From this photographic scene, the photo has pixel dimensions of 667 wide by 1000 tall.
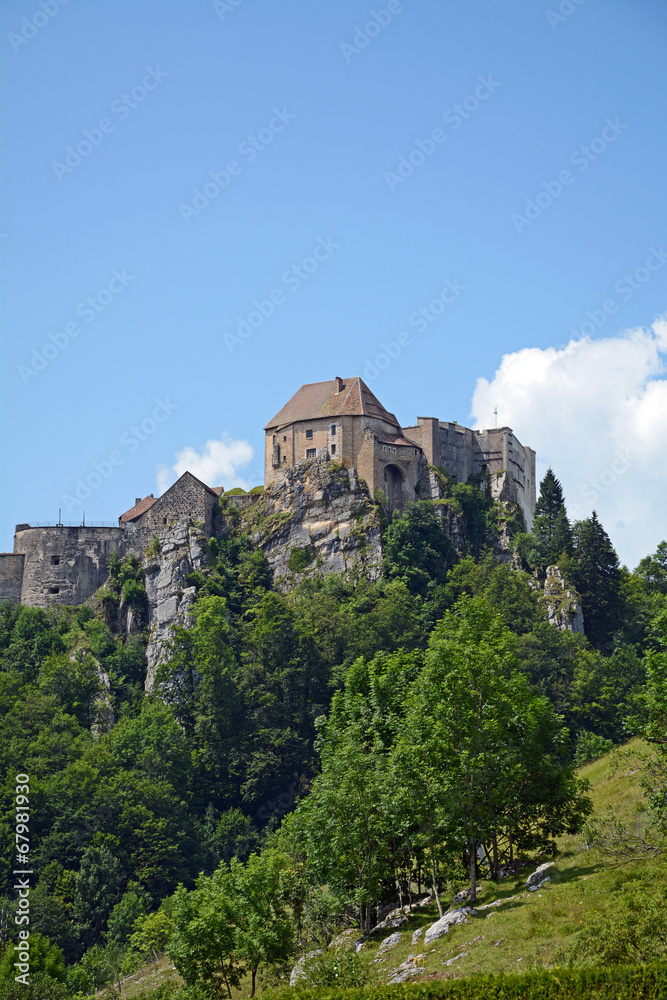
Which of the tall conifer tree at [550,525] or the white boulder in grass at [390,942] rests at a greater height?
the tall conifer tree at [550,525]

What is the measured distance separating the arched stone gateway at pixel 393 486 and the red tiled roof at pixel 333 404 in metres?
3.95

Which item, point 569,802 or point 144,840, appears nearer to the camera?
point 569,802

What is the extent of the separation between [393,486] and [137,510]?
67.0 ft

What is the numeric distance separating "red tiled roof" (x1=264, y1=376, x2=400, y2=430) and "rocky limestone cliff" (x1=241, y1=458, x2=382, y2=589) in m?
4.38

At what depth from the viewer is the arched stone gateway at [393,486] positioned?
283 ft

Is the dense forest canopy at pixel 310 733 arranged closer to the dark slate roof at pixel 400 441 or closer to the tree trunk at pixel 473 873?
the tree trunk at pixel 473 873

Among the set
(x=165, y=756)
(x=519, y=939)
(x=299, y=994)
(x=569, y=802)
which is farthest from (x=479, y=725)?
(x=165, y=756)

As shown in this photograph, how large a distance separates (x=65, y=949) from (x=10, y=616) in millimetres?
28188

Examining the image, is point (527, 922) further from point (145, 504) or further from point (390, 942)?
point (145, 504)

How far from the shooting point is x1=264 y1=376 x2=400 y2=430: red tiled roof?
288 ft

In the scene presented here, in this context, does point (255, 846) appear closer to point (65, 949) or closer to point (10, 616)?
point (65, 949)

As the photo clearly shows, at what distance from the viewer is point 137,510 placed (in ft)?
302

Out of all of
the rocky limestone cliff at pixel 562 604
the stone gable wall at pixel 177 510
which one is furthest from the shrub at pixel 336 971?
the stone gable wall at pixel 177 510

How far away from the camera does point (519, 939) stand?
2752 cm
